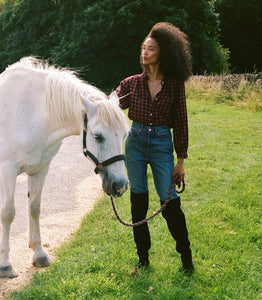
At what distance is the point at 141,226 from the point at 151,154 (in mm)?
674

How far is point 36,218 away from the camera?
10.5ft

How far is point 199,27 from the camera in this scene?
22.3 meters

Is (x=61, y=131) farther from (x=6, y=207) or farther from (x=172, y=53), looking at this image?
(x=172, y=53)

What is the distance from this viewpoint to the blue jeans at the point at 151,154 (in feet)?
8.32

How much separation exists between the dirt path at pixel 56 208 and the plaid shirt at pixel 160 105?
40.9 inches

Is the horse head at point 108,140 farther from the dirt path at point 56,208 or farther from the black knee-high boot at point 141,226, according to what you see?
the dirt path at point 56,208

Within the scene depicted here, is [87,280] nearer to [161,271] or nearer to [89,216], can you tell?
[161,271]

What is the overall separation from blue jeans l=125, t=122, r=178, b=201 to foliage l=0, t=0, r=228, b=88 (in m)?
17.8

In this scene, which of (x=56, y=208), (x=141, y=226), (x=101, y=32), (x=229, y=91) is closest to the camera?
(x=141, y=226)

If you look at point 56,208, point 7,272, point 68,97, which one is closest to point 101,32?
point 56,208

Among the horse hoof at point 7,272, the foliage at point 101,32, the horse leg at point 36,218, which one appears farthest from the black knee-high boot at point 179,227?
the foliage at point 101,32

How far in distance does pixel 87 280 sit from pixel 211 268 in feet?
3.50

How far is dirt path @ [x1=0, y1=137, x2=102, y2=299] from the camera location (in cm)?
309

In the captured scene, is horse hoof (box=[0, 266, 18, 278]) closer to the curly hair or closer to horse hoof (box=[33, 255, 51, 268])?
horse hoof (box=[33, 255, 51, 268])
